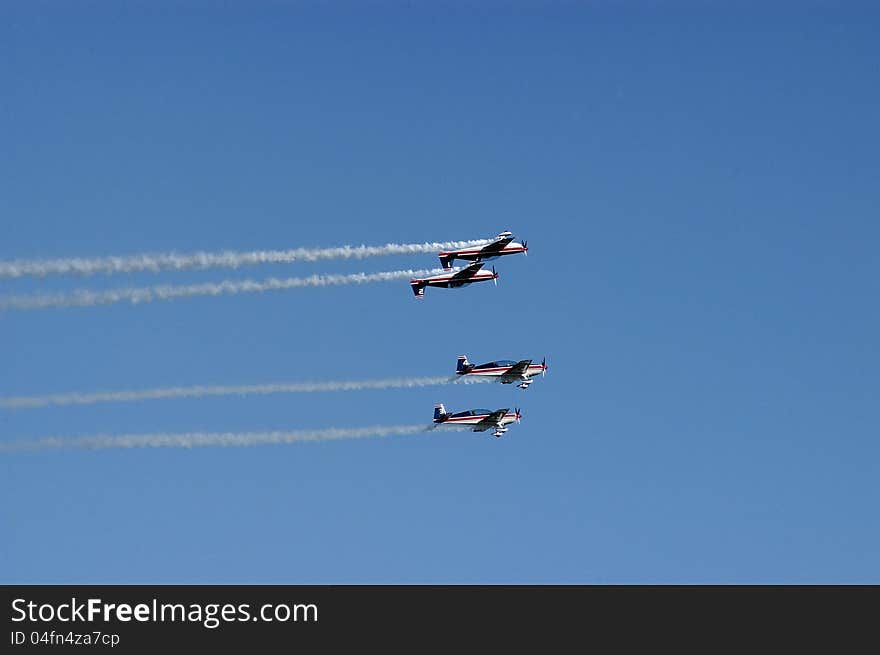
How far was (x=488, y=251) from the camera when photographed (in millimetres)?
193625

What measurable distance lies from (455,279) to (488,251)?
3.35 m

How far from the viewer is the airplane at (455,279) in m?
191

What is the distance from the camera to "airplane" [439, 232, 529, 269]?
192750 millimetres

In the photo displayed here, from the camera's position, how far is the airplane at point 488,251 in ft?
632

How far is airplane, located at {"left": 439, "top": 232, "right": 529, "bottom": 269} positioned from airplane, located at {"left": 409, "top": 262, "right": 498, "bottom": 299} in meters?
0.73

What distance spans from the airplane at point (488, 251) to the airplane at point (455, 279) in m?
0.73
